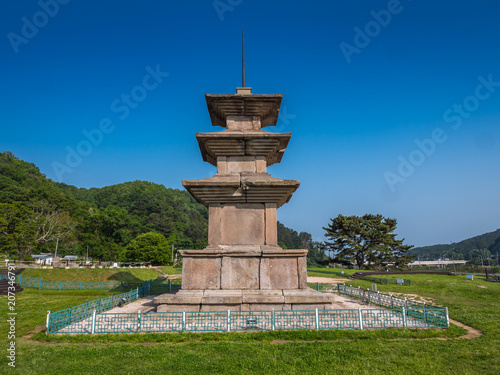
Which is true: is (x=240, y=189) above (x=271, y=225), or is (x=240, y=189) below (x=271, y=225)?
above

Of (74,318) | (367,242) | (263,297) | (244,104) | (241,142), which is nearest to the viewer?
(74,318)

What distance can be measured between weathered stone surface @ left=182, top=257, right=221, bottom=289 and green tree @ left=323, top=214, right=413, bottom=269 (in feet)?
164

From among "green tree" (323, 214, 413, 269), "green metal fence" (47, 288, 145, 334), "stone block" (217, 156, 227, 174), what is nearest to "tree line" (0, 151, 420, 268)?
"green tree" (323, 214, 413, 269)

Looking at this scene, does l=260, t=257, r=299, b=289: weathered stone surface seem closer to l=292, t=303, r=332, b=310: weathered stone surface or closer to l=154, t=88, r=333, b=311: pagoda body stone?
l=154, t=88, r=333, b=311: pagoda body stone

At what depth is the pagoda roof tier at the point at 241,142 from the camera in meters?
12.9

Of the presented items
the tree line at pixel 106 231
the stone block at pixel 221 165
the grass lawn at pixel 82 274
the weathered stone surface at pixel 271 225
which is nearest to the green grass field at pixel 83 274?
the grass lawn at pixel 82 274

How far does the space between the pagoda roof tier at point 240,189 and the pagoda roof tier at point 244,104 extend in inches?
123

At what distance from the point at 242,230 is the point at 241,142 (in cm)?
368

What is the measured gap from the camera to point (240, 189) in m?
12.4

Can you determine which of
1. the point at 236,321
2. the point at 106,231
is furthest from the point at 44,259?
the point at 236,321

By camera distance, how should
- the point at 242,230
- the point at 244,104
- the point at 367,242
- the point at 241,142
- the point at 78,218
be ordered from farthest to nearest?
the point at 78,218 → the point at 367,242 → the point at 244,104 → the point at 241,142 → the point at 242,230

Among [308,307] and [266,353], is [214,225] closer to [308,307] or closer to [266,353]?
[308,307]

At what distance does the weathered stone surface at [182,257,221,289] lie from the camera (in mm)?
11336

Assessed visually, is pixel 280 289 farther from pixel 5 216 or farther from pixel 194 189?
pixel 5 216
